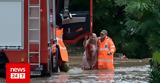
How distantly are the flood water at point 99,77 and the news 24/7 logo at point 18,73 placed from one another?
6711mm

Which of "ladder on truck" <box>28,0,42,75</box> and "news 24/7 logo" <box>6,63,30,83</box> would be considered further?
"ladder on truck" <box>28,0,42,75</box>

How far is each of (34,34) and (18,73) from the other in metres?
7.60

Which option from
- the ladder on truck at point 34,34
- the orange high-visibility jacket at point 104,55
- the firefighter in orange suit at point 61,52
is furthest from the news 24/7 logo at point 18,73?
the orange high-visibility jacket at point 104,55

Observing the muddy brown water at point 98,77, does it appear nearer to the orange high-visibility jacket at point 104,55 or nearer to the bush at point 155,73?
the orange high-visibility jacket at point 104,55

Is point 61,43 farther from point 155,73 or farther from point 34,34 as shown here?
point 155,73

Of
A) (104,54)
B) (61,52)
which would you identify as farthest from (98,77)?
(104,54)

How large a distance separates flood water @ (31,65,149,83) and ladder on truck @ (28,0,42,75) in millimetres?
572

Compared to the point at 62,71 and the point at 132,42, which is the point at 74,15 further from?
the point at 132,42

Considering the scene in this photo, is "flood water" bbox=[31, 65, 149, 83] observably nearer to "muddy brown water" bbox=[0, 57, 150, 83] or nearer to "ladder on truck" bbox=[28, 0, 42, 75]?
"muddy brown water" bbox=[0, 57, 150, 83]

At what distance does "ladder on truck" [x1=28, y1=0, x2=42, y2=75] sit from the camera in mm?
18266

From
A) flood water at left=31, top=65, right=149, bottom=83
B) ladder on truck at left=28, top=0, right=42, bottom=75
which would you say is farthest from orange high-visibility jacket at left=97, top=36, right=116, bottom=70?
ladder on truck at left=28, top=0, right=42, bottom=75

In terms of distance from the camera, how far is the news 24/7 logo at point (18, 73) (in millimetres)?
10781

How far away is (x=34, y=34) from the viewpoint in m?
18.4

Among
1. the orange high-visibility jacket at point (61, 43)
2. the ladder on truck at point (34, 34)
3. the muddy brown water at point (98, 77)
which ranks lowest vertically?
the muddy brown water at point (98, 77)
